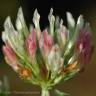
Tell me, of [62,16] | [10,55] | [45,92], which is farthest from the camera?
[62,16]

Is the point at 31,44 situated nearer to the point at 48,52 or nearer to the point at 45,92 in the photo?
the point at 48,52

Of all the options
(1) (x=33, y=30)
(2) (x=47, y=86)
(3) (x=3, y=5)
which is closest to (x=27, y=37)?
(1) (x=33, y=30)

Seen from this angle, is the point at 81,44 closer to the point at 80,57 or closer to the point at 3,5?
the point at 80,57

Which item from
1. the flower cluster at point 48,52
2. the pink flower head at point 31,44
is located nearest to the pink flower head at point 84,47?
the flower cluster at point 48,52

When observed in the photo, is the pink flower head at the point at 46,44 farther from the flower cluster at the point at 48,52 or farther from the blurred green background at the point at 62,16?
the blurred green background at the point at 62,16

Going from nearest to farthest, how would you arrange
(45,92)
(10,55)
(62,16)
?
(45,92), (10,55), (62,16)

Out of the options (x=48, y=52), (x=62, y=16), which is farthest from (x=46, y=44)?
(x=62, y=16)

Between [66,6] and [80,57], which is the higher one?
[66,6]
